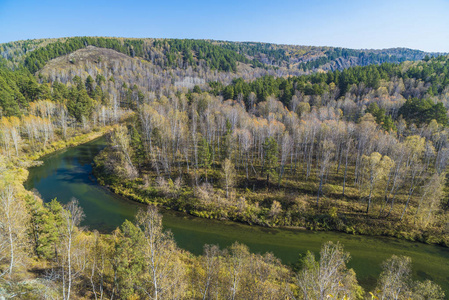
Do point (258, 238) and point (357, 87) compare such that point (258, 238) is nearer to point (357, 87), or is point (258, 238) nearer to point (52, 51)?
point (357, 87)

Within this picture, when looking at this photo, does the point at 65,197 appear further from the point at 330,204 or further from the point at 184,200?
the point at 330,204

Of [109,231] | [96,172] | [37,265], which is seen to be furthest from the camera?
[96,172]

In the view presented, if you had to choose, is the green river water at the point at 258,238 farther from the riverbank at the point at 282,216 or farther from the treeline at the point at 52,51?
the treeline at the point at 52,51

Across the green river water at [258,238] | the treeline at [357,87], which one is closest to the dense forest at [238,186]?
the treeline at [357,87]

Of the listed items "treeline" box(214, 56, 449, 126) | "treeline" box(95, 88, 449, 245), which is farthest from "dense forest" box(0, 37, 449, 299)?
"treeline" box(214, 56, 449, 126)

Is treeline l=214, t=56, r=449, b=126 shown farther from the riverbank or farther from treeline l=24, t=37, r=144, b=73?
treeline l=24, t=37, r=144, b=73

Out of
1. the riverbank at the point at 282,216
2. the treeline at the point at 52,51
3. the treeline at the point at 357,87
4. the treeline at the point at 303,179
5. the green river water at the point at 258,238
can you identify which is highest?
the treeline at the point at 52,51

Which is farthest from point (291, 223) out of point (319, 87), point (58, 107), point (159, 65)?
point (159, 65)

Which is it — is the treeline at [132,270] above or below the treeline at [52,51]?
below
